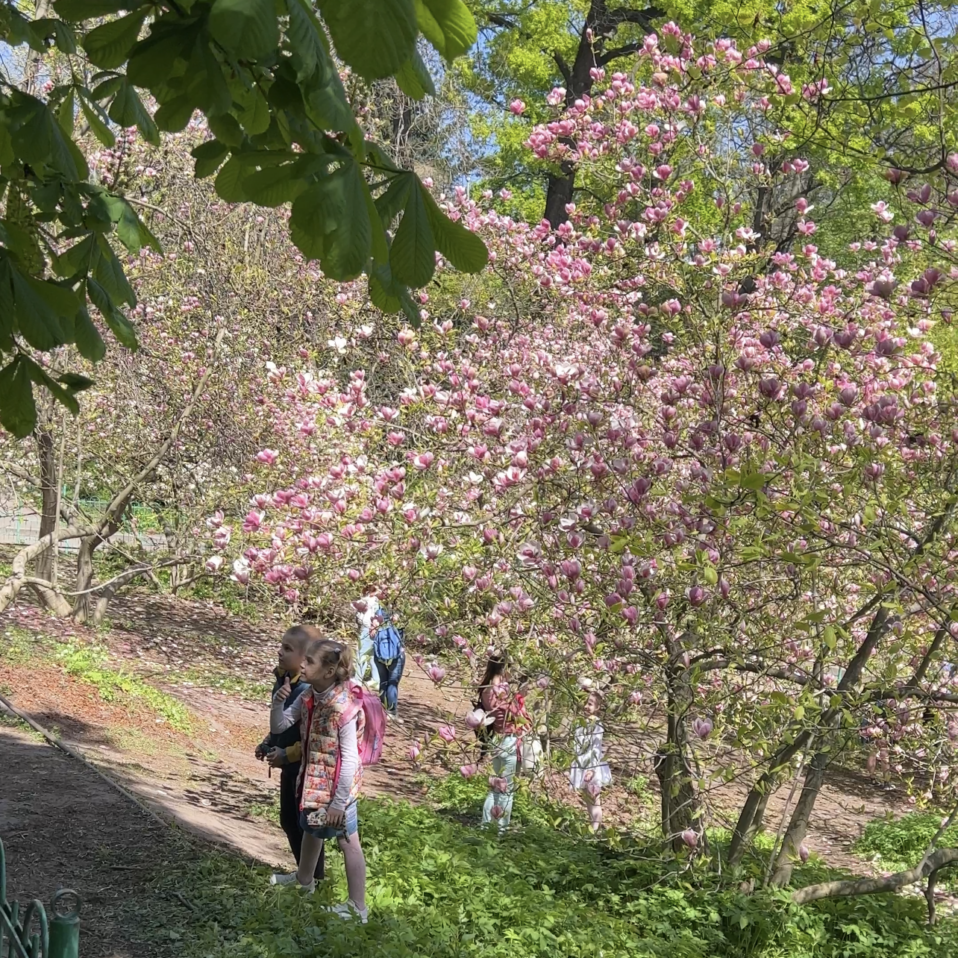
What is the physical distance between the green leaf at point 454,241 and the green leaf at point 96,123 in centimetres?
154

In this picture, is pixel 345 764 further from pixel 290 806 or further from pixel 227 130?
pixel 227 130

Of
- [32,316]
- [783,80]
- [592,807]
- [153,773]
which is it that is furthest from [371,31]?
[153,773]

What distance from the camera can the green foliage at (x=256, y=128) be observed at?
1.45 meters

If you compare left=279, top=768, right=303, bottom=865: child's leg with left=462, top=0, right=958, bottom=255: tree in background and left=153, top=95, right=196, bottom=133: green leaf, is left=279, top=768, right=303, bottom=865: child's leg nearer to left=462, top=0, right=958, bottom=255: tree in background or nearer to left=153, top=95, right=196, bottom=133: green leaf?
left=462, top=0, right=958, bottom=255: tree in background

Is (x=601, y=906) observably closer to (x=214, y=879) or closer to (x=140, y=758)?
(x=214, y=879)

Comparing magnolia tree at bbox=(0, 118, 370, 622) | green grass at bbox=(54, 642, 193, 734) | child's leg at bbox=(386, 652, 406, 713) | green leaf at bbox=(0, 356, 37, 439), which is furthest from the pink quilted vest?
magnolia tree at bbox=(0, 118, 370, 622)

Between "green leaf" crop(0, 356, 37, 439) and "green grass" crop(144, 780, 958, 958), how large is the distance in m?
2.66

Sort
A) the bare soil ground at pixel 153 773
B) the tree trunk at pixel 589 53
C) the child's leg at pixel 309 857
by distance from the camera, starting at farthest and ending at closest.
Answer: the tree trunk at pixel 589 53
the bare soil ground at pixel 153 773
the child's leg at pixel 309 857

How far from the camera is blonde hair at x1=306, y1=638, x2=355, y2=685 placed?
4.83 metres

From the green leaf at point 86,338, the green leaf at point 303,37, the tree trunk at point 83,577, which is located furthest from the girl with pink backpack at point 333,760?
the tree trunk at point 83,577

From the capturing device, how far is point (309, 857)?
5160 millimetres

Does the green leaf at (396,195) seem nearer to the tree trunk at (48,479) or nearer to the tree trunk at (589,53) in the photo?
the tree trunk at (48,479)

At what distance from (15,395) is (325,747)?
9.24 ft

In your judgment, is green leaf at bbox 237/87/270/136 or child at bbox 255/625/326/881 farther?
child at bbox 255/625/326/881
